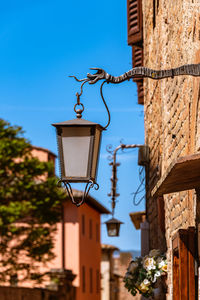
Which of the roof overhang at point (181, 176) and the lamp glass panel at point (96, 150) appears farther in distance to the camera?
the lamp glass panel at point (96, 150)

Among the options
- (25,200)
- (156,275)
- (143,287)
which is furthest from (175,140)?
(25,200)

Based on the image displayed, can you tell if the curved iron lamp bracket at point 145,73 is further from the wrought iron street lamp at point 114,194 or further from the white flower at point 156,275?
the wrought iron street lamp at point 114,194

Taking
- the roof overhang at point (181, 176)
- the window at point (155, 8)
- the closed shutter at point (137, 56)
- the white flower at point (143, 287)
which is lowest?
the white flower at point (143, 287)

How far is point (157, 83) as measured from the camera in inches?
457

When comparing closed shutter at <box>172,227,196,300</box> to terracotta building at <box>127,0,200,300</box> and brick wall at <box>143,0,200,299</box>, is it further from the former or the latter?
brick wall at <box>143,0,200,299</box>

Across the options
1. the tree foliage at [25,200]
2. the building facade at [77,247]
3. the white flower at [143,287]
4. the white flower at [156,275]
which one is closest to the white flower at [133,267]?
the white flower at [143,287]

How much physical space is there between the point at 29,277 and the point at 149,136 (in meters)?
17.6

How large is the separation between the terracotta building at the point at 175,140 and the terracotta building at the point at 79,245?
928 inches

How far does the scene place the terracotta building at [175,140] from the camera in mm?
7128

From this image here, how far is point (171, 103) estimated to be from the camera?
9.50 metres

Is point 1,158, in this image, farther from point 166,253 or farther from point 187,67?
point 187,67

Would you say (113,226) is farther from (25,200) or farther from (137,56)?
(25,200)

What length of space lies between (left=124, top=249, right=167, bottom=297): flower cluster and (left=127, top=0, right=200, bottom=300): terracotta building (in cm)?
20

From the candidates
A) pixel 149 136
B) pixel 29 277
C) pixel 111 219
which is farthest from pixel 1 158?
pixel 149 136
